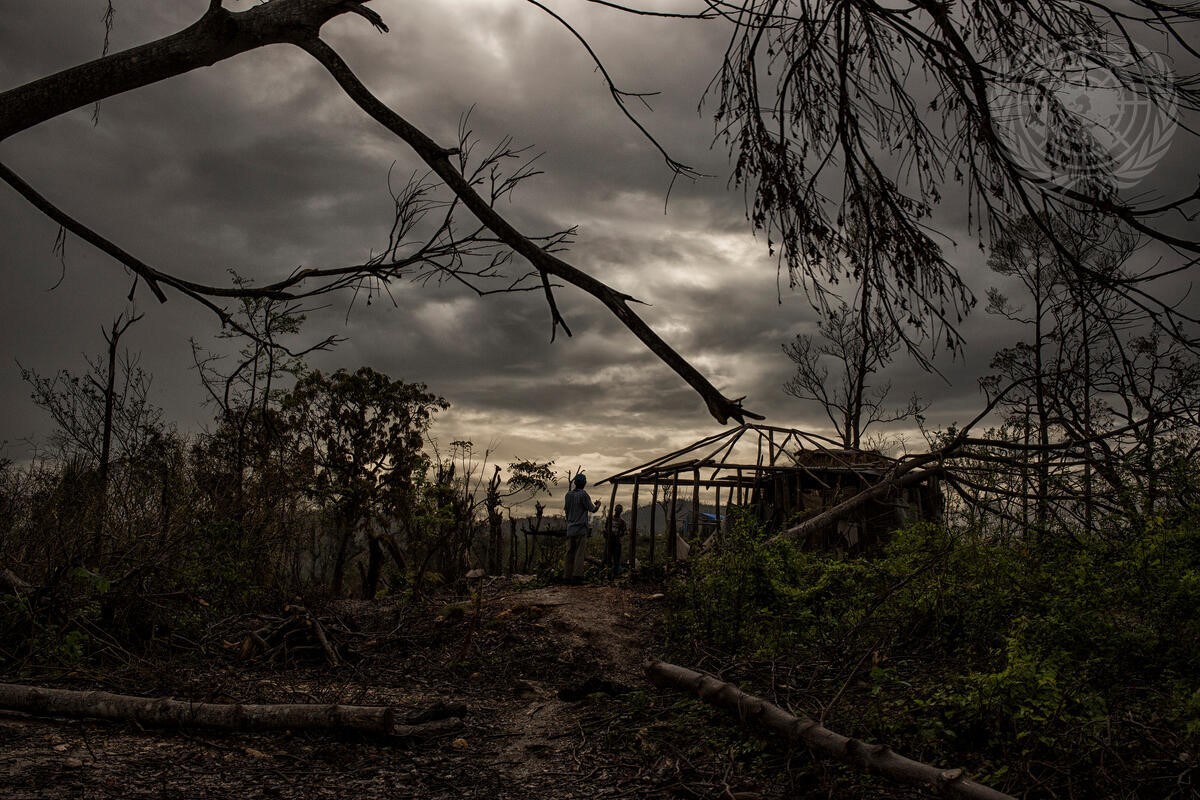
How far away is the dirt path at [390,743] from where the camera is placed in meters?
4.19

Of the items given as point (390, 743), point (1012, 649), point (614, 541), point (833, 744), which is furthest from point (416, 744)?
point (614, 541)

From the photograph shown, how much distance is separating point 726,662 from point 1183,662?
2.99 meters

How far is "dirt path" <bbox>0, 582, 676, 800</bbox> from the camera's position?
419cm

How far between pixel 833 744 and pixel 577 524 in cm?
1005

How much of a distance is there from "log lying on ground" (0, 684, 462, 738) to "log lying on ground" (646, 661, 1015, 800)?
2166 mm

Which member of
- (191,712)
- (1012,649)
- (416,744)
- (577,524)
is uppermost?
(577,524)

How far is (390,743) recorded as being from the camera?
201 inches

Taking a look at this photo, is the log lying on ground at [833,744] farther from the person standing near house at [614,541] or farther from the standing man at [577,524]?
the person standing near house at [614,541]

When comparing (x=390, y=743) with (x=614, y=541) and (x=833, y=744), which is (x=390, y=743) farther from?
(x=614, y=541)

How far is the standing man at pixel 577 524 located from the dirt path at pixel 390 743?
4.64 m

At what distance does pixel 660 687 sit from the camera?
5.96 meters

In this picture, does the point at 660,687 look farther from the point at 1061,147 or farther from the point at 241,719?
the point at 1061,147

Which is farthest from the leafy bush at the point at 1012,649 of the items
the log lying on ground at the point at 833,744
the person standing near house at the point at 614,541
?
the person standing near house at the point at 614,541

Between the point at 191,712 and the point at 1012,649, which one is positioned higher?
the point at 1012,649
